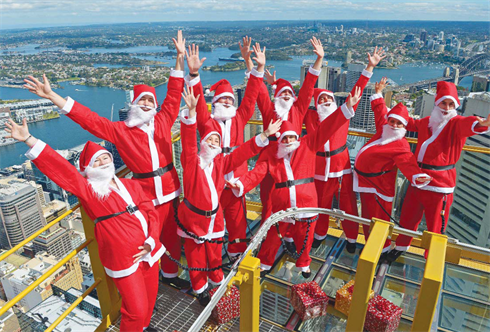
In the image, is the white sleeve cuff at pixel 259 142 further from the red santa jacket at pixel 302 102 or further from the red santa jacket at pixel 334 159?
the red santa jacket at pixel 334 159

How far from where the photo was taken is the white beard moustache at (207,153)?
2.68 m

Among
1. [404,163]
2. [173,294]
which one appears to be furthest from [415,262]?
[173,294]

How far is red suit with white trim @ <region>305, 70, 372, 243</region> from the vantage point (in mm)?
3352

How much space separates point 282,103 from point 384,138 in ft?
3.30

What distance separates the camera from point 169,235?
301 cm

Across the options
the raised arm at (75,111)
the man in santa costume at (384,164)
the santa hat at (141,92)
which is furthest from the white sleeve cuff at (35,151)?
the man in santa costume at (384,164)

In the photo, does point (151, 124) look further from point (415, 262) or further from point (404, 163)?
point (415, 262)

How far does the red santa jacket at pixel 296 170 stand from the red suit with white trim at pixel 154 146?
1.95 feet

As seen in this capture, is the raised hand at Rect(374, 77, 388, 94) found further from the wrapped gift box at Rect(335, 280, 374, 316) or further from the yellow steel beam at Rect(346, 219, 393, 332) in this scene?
the yellow steel beam at Rect(346, 219, 393, 332)

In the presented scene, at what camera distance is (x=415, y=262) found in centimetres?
321

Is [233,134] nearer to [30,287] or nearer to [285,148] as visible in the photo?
[285,148]

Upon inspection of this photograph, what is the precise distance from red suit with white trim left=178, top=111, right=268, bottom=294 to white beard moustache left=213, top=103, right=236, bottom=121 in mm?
498

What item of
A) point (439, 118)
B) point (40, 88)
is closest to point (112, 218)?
point (40, 88)

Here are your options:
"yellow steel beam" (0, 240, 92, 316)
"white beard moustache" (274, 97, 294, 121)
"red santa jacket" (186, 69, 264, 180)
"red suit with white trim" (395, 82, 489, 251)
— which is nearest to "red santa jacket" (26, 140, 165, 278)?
"yellow steel beam" (0, 240, 92, 316)
